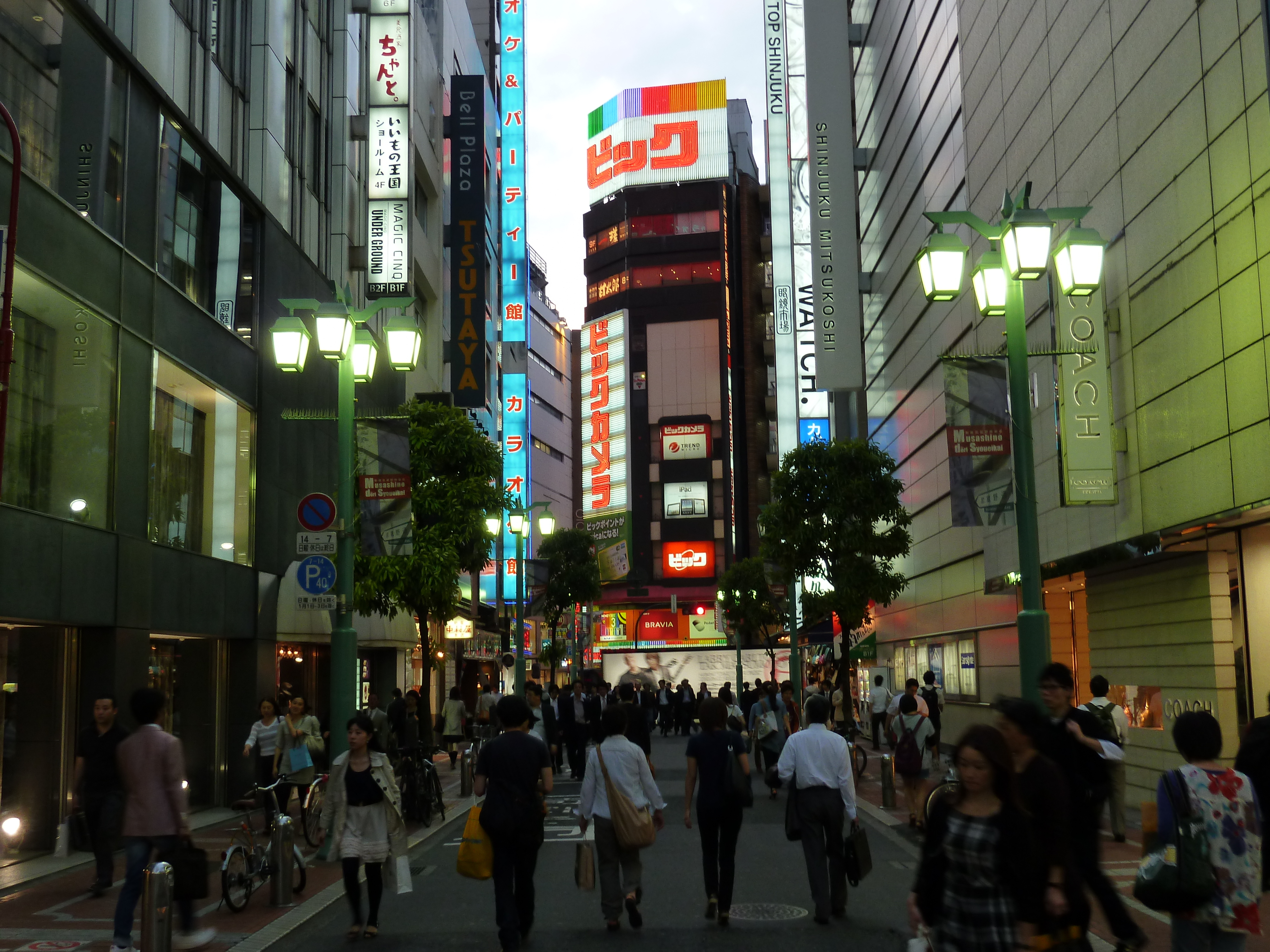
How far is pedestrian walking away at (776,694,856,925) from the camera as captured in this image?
412 inches

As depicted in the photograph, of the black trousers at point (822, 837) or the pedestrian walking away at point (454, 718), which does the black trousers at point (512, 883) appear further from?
the pedestrian walking away at point (454, 718)

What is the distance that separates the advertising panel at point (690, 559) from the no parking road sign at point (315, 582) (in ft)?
263

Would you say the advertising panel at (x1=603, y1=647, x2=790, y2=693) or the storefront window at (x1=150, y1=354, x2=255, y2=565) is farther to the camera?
the advertising panel at (x1=603, y1=647, x2=790, y2=693)

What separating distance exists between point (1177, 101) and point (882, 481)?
18.3 meters

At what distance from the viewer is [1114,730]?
43.2 ft

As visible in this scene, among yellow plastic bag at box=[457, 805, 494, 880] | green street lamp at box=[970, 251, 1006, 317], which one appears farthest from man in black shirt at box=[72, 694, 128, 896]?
green street lamp at box=[970, 251, 1006, 317]

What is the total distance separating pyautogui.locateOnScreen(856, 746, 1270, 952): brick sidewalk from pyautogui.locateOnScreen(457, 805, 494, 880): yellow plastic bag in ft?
13.1

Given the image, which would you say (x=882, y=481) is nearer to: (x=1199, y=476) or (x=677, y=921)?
(x=1199, y=476)

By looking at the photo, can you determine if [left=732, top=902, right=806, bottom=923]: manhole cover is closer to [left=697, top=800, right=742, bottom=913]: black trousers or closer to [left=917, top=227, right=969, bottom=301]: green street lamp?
[left=697, top=800, right=742, bottom=913]: black trousers

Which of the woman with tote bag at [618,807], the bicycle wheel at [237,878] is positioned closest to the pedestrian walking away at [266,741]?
the bicycle wheel at [237,878]

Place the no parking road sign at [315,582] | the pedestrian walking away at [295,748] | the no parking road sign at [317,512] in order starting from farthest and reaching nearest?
1. the pedestrian walking away at [295,748]
2. the no parking road sign at [317,512]
3. the no parking road sign at [315,582]

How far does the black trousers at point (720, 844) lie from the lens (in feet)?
34.3

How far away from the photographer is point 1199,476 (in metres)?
14.5

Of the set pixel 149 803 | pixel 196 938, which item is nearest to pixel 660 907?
pixel 196 938
